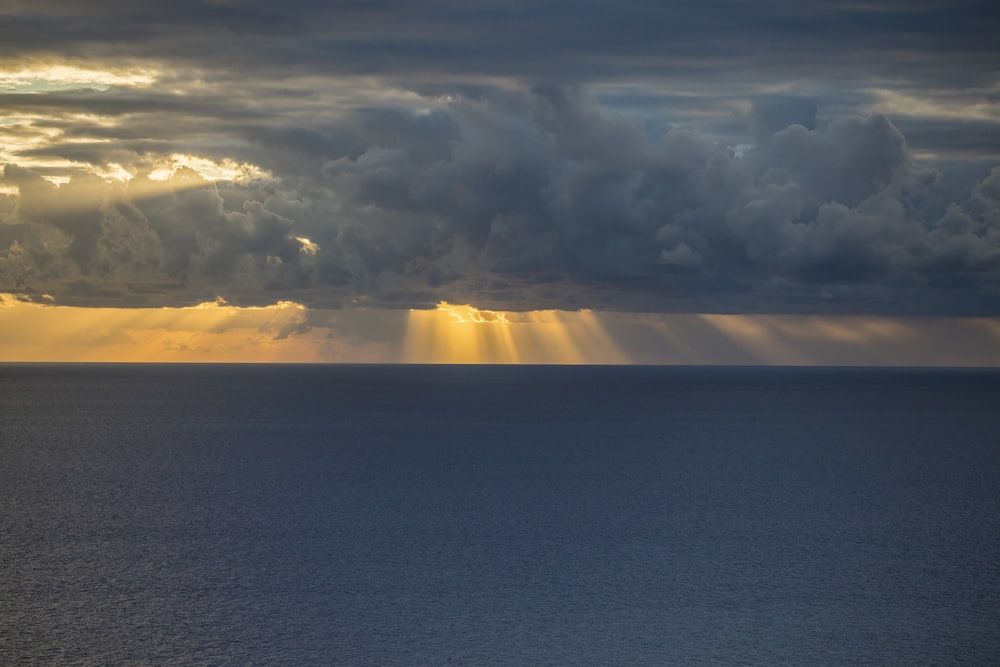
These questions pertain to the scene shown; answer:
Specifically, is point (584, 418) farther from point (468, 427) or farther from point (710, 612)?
point (710, 612)

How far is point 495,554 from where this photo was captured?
46031 millimetres

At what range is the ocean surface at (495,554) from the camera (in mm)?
32812

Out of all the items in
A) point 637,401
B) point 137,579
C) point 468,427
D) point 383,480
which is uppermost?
point 137,579

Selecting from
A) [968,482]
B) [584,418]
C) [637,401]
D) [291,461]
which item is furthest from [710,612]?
[637,401]

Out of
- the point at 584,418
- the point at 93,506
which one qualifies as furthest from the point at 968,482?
the point at 584,418

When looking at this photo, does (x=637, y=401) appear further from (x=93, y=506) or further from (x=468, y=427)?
(x=93, y=506)

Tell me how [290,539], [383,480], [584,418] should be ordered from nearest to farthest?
[290,539] < [383,480] < [584,418]

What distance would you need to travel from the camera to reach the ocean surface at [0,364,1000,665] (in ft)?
108

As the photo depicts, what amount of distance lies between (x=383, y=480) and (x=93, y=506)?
19.1 metres

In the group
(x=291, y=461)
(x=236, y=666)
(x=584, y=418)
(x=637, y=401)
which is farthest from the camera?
(x=637, y=401)

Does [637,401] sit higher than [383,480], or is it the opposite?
[383,480]

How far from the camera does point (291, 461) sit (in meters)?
85.0

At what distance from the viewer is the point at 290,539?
4922 centimetres

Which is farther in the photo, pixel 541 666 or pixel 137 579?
pixel 137 579
